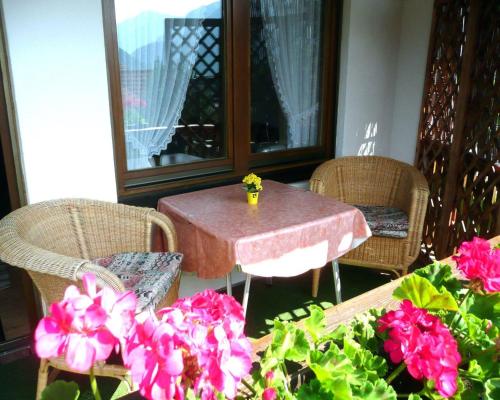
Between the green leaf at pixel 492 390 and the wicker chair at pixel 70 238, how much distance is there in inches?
47.0

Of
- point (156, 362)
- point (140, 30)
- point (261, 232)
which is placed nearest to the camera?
point (156, 362)

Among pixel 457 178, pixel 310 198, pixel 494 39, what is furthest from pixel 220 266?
pixel 494 39

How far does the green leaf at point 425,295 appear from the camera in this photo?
737 mm

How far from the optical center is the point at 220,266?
74.9 inches

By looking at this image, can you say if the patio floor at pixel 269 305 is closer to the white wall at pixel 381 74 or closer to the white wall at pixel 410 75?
the white wall at pixel 381 74

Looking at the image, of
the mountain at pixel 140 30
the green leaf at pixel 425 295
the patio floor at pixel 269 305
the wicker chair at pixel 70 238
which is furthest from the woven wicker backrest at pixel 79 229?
the green leaf at pixel 425 295

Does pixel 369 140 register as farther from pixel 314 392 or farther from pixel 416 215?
pixel 314 392

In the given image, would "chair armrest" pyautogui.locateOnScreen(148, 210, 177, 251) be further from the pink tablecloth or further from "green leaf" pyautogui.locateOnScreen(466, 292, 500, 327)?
"green leaf" pyautogui.locateOnScreen(466, 292, 500, 327)

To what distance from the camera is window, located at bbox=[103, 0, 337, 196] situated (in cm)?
240

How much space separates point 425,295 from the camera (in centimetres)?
76

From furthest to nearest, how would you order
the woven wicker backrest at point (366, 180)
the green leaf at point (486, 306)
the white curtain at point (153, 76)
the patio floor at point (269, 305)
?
the woven wicker backrest at point (366, 180) < the white curtain at point (153, 76) < the patio floor at point (269, 305) < the green leaf at point (486, 306)

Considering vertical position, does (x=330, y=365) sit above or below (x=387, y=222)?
above

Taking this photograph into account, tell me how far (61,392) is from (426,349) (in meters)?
0.50

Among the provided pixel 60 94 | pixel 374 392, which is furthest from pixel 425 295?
pixel 60 94
